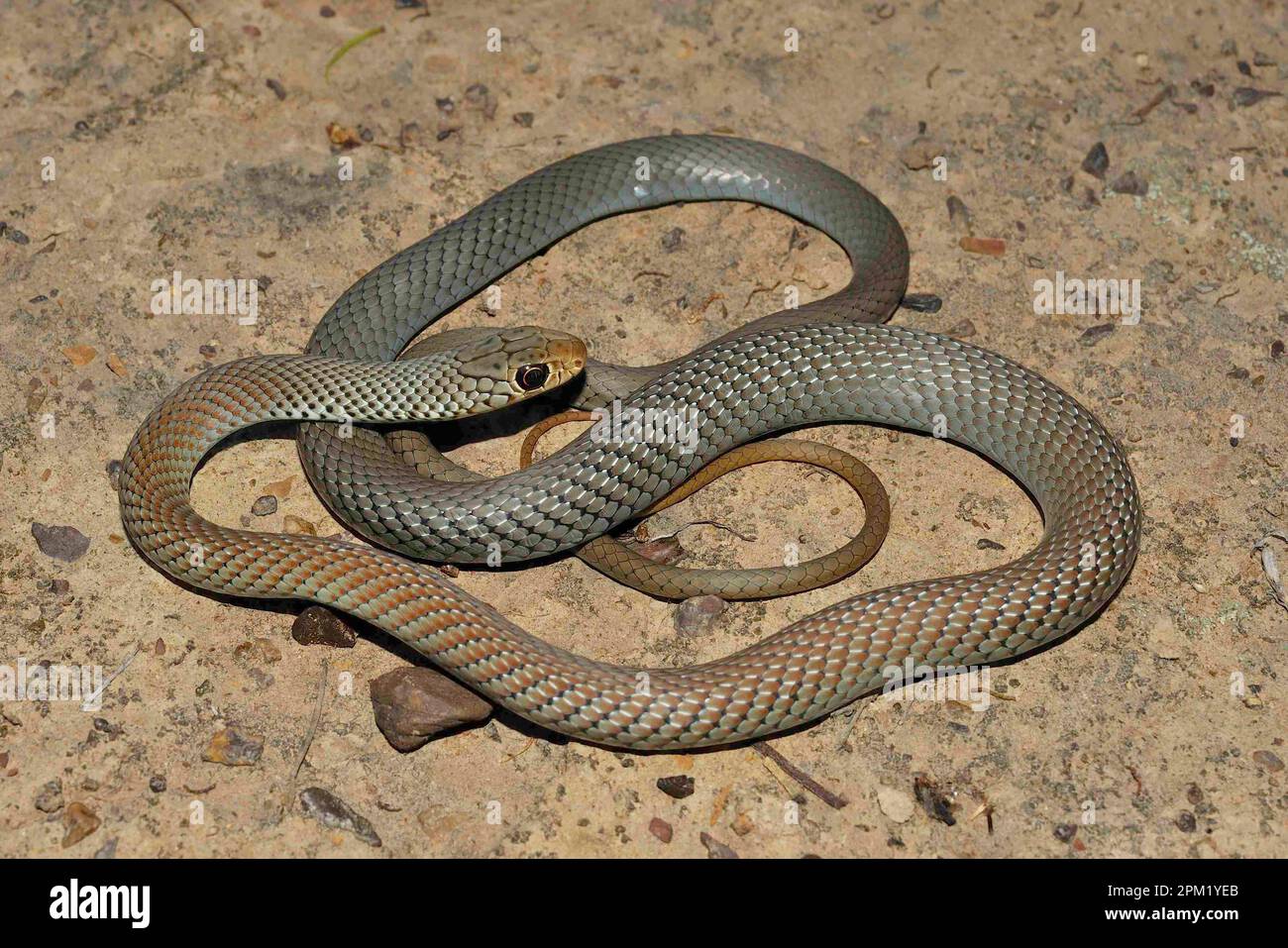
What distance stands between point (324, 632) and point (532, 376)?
6.46 ft

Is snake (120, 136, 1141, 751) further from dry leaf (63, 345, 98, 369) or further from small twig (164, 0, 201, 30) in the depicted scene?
small twig (164, 0, 201, 30)

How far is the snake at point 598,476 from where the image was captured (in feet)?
20.4

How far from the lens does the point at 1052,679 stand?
6.71 meters

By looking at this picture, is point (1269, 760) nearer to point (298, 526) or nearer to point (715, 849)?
point (715, 849)

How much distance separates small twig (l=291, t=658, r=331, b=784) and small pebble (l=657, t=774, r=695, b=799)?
6.33ft

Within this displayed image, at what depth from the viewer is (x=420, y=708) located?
630 centimetres

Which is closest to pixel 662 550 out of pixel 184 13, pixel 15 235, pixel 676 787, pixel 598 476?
pixel 598 476

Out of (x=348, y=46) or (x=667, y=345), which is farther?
(x=348, y=46)

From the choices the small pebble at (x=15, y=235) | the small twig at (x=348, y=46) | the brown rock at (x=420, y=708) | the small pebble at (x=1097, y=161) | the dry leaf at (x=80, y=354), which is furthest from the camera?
the small twig at (x=348, y=46)

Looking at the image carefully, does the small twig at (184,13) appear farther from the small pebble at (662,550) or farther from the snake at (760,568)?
the small pebble at (662,550)

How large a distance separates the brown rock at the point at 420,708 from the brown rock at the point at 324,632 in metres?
0.46

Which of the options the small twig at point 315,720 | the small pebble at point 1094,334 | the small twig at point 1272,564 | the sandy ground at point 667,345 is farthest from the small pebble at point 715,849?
the small pebble at point 1094,334
